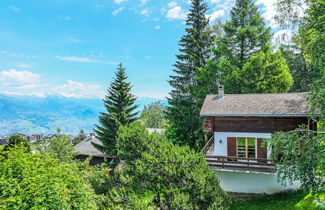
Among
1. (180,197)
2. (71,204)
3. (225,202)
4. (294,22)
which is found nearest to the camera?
(71,204)

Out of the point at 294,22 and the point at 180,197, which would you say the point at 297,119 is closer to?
the point at 180,197

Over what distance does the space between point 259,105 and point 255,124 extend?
141 cm

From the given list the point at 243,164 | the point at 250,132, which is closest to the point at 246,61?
the point at 250,132

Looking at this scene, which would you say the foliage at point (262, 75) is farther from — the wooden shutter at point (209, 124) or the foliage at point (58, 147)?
the foliage at point (58, 147)

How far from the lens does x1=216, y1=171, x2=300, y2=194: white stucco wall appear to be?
11680 millimetres

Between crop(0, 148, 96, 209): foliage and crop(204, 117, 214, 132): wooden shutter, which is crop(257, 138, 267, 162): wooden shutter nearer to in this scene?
crop(204, 117, 214, 132): wooden shutter

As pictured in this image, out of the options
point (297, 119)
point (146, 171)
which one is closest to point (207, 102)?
point (297, 119)

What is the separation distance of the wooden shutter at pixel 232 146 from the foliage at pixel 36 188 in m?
Answer: 11.0

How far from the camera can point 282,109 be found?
12.1 m

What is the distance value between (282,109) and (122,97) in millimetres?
15467

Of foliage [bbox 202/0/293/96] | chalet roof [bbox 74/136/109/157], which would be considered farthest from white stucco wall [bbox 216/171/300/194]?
chalet roof [bbox 74/136/109/157]

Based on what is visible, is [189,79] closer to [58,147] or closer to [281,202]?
[281,202]

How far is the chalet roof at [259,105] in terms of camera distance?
11905 millimetres

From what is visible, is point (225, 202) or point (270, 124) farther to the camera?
point (270, 124)
